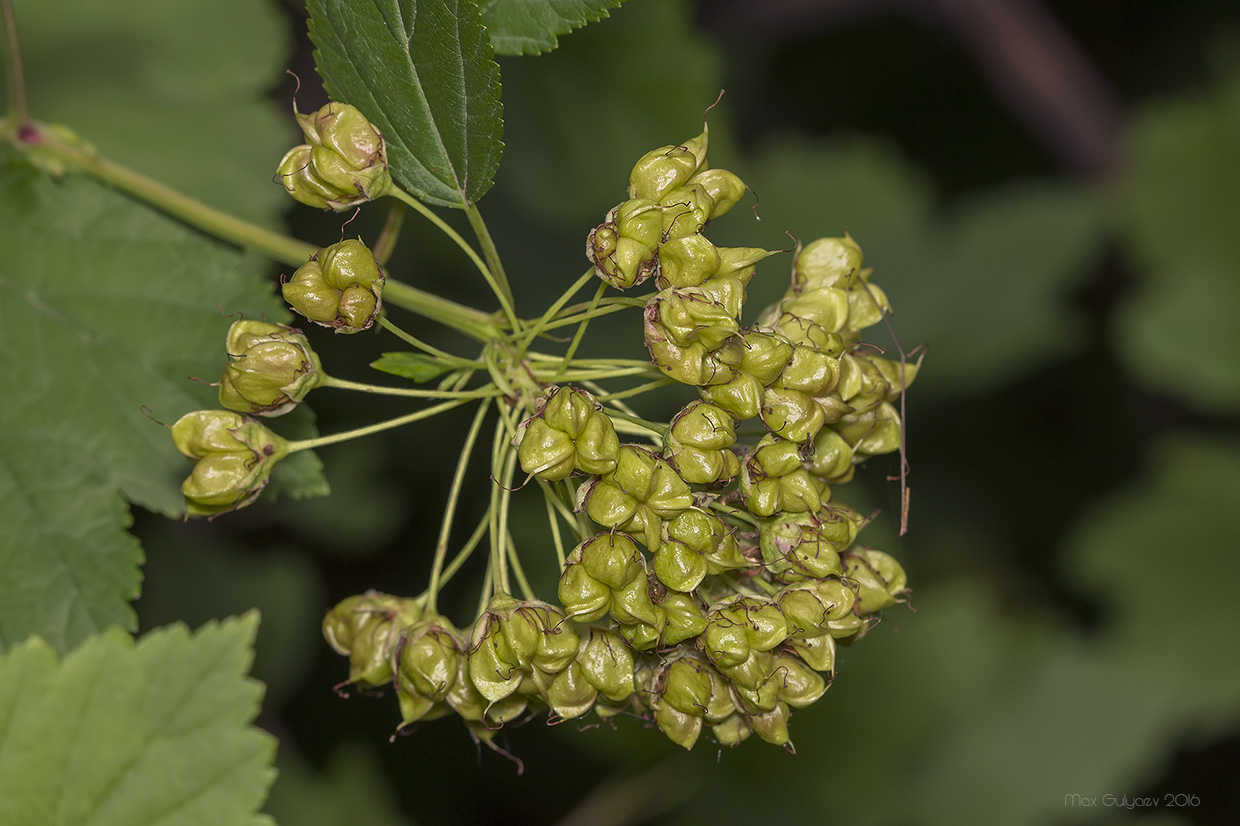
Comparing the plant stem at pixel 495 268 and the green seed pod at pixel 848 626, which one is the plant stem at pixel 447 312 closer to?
the plant stem at pixel 495 268

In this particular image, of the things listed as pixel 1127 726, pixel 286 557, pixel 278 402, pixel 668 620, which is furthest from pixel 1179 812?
pixel 278 402

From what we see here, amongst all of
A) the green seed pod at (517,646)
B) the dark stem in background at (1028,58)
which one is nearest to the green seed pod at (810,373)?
the green seed pod at (517,646)

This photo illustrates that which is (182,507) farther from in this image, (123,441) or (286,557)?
(286,557)

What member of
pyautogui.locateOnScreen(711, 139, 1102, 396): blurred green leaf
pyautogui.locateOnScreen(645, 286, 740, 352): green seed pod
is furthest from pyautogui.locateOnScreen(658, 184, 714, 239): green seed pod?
pyautogui.locateOnScreen(711, 139, 1102, 396): blurred green leaf

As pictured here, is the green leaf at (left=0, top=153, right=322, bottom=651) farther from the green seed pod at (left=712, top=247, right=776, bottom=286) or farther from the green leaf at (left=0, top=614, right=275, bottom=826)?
the green seed pod at (left=712, top=247, right=776, bottom=286)

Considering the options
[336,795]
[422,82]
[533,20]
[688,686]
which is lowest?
[336,795]

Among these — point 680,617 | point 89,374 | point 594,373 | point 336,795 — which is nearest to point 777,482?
Answer: point 680,617

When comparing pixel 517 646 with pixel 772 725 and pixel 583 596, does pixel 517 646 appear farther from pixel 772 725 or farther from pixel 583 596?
pixel 772 725
